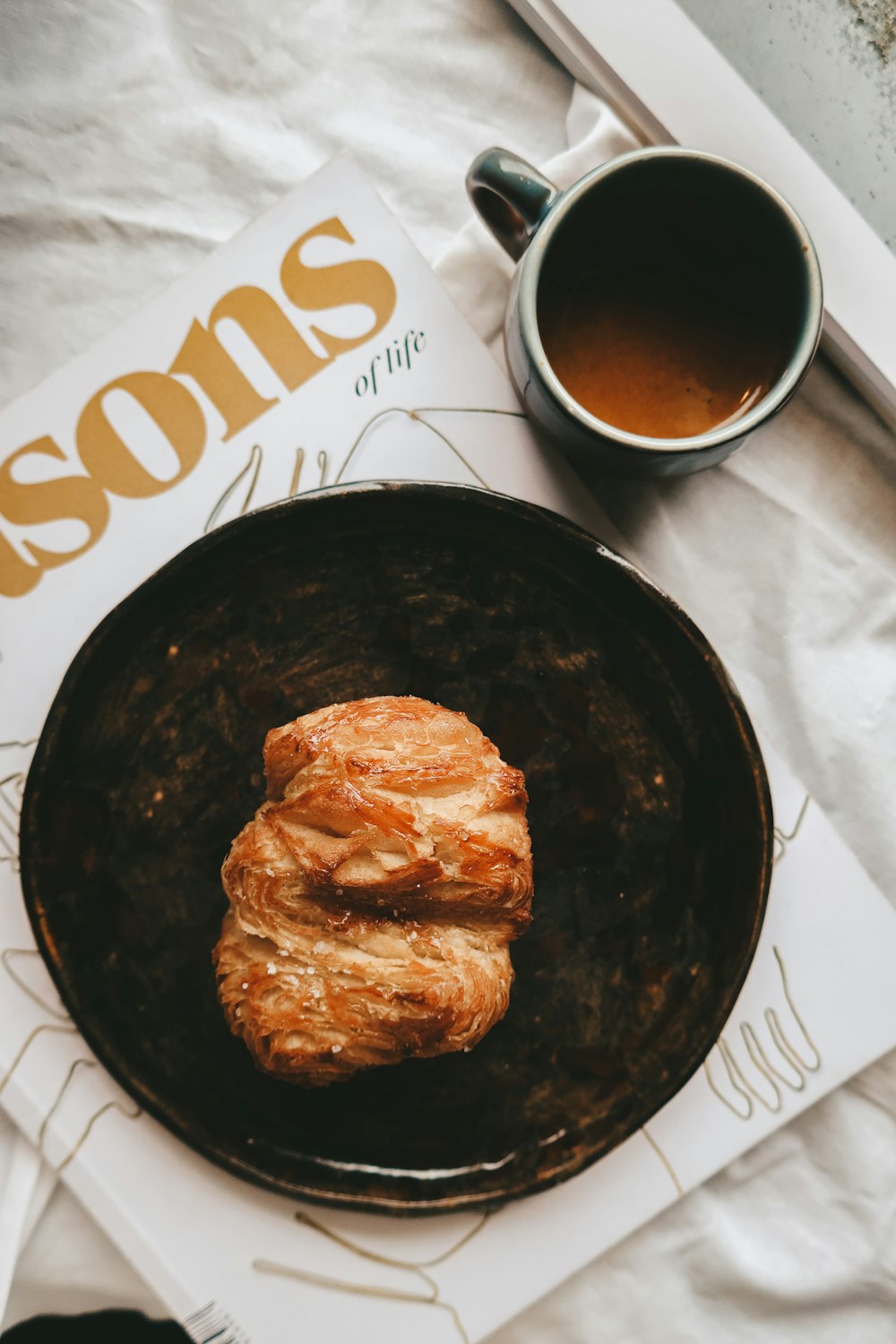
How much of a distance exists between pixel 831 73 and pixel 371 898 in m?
1.05

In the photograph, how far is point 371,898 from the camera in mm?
899

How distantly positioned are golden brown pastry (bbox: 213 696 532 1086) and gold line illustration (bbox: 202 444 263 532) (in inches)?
11.7

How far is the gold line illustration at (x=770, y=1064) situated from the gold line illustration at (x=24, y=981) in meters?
0.71

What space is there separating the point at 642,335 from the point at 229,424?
0.46 meters

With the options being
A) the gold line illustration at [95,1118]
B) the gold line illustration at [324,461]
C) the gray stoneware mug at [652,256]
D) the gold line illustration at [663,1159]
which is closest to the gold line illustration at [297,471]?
the gold line illustration at [324,461]

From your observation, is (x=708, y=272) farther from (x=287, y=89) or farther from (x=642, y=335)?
(x=287, y=89)

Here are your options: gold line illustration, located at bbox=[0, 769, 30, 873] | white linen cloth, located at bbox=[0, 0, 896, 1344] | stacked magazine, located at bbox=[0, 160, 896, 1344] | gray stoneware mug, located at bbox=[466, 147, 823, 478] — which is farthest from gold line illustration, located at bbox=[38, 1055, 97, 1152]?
gray stoneware mug, located at bbox=[466, 147, 823, 478]

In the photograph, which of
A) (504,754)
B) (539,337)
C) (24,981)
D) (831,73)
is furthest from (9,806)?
(831,73)

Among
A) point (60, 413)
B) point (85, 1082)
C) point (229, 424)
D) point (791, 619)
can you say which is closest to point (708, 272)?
point (791, 619)

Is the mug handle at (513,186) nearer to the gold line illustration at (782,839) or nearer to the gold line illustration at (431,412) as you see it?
the gold line illustration at (431,412)

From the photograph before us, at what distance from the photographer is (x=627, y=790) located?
1055 mm

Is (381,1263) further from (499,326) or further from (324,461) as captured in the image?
(499,326)

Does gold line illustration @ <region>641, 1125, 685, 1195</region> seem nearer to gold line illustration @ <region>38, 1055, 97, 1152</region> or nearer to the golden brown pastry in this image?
the golden brown pastry

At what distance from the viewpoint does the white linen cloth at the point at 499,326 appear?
114 centimetres
